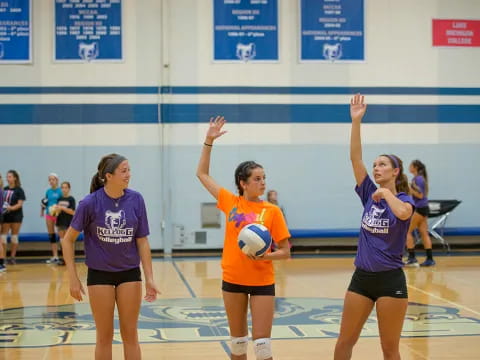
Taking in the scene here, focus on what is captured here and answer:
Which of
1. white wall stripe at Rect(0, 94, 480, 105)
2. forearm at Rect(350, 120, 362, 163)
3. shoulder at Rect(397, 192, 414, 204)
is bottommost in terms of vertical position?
shoulder at Rect(397, 192, 414, 204)

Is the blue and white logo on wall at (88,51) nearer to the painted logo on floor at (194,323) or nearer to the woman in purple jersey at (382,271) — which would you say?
the painted logo on floor at (194,323)

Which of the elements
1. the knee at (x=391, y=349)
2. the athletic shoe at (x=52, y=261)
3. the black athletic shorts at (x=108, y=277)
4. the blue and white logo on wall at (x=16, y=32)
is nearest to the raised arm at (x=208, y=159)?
the black athletic shorts at (x=108, y=277)

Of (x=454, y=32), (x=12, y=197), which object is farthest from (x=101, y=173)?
(x=454, y=32)

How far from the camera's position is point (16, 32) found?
57.5ft

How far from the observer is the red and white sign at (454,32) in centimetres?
1831

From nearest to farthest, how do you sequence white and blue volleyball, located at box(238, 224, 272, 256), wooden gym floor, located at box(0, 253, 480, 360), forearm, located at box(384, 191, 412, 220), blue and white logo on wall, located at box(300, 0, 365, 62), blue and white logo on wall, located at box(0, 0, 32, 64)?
1. forearm, located at box(384, 191, 412, 220)
2. white and blue volleyball, located at box(238, 224, 272, 256)
3. wooden gym floor, located at box(0, 253, 480, 360)
4. blue and white logo on wall, located at box(0, 0, 32, 64)
5. blue and white logo on wall, located at box(300, 0, 365, 62)

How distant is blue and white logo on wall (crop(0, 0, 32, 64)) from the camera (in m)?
17.5

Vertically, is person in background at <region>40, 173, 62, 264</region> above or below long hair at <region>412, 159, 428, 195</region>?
below

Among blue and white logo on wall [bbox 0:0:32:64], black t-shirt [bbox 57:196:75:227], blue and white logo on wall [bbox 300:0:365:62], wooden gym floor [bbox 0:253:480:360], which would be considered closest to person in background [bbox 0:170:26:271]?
black t-shirt [bbox 57:196:75:227]

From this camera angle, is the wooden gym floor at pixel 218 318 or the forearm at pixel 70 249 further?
the wooden gym floor at pixel 218 318

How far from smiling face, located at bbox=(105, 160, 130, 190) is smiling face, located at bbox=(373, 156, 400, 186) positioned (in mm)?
1825

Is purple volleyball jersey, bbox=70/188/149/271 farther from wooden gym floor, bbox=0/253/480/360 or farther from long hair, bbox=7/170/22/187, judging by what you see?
long hair, bbox=7/170/22/187

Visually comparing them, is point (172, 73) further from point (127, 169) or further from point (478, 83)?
point (127, 169)

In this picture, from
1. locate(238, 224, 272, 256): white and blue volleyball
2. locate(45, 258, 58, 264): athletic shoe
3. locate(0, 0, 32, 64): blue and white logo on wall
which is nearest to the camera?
locate(238, 224, 272, 256): white and blue volleyball
